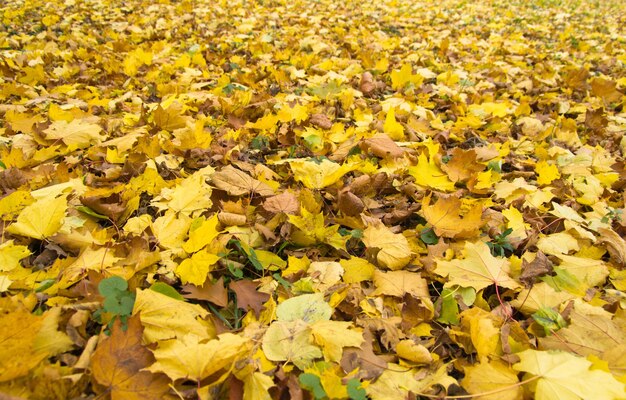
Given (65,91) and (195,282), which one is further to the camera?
(65,91)

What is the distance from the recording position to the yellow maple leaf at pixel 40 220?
55.7 inches

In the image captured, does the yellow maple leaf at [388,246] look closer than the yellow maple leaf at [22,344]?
No

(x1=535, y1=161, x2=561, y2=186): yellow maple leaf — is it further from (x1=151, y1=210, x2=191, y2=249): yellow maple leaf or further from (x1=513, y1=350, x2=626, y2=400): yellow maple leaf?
(x1=151, y1=210, x2=191, y2=249): yellow maple leaf

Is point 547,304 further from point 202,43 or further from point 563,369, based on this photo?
point 202,43

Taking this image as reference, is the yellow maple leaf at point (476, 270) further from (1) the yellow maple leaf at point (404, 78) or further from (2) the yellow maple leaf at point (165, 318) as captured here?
(1) the yellow maple leaf at point (404, 78)

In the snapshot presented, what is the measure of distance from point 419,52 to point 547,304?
3.48 metres

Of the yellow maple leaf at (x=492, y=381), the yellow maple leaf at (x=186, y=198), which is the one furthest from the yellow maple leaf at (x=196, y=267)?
the yellow maple leaf at (x=492, y=381)

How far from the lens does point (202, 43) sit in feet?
13.1

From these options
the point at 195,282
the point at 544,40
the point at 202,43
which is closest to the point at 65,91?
the point at 202,43

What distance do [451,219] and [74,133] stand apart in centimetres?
189

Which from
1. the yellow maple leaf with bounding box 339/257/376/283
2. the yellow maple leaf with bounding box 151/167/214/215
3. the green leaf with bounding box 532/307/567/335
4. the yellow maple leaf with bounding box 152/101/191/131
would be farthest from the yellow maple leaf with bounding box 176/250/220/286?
the yellow maple leaf with bounding box 152/101/191/131

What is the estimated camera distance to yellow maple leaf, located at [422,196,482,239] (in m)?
1.57

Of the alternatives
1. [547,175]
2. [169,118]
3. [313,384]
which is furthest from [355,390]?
[169,118]

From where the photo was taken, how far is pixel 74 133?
6.96 ft
